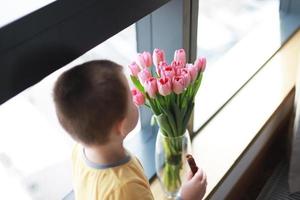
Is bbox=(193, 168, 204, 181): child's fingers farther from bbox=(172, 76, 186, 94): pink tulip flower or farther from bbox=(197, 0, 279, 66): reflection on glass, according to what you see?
bbox=(197, 0, 279, 66): reflection on glass

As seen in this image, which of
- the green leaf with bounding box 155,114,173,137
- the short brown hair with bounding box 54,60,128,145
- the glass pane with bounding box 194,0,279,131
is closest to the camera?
the short brown hair with bounding box 54,60,128,145

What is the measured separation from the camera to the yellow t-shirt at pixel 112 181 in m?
0.85

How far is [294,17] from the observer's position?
6.48 ft

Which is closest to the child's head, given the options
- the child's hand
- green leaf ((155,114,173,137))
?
green leaf ((155,114,173,137))

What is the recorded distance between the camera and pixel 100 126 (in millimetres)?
802

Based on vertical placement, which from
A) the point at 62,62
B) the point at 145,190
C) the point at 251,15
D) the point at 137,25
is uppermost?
the point at 62,62

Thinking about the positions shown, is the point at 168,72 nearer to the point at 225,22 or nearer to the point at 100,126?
the point at 100,126

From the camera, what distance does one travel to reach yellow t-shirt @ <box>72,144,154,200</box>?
0.85m

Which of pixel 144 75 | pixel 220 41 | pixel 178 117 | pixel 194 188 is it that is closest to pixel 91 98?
pixel 144 75

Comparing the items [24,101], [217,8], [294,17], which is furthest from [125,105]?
[294,17]

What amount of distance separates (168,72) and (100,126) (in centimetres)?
20

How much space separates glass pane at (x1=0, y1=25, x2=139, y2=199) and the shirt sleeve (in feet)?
0.96

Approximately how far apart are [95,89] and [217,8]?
107 cm

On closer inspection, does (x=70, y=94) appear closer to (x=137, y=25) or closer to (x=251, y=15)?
(x=137, y=25)
